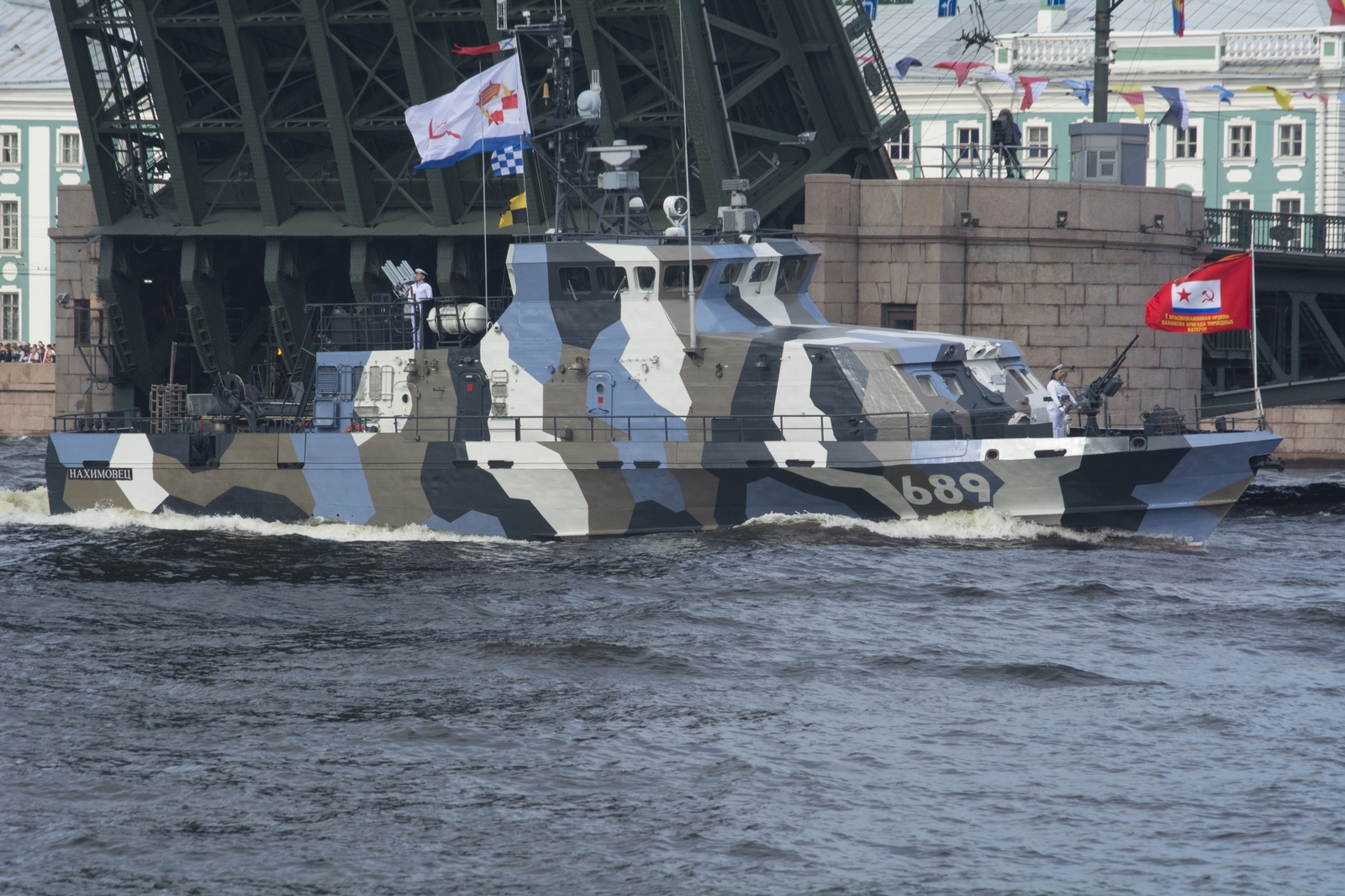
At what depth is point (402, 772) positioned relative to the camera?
41.3 ft

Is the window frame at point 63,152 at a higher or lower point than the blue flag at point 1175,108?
higher

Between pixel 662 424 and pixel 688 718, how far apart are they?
27.5 feet

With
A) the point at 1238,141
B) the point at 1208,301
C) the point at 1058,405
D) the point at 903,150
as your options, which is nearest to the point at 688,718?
the point at 1058,405

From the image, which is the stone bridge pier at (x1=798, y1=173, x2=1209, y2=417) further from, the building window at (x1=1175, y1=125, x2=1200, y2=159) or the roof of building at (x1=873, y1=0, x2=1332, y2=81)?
the building window at (x1=1175, y1=125, x2=1200, y2=159)

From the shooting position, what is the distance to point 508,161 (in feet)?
82.0

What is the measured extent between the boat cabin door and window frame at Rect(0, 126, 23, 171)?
118 feet

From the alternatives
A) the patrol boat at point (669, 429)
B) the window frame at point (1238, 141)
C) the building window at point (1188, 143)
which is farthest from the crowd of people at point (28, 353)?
the window frame at point (1238, 141)

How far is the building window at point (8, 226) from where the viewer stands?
5184 centimetres

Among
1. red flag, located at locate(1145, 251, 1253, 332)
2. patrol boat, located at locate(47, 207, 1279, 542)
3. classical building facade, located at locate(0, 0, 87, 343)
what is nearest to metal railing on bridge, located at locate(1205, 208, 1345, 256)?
red flag, located at locate(1145, 251, 1253, 332)

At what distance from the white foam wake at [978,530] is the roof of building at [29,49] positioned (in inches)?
1528

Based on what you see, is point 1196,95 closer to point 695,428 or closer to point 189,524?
point 695,428

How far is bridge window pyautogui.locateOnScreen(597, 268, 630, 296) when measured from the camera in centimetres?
2211

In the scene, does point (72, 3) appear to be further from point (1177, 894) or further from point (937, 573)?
point (1177, 894)

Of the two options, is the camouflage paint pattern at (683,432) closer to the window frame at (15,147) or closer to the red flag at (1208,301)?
the red flag at (1208,301)
